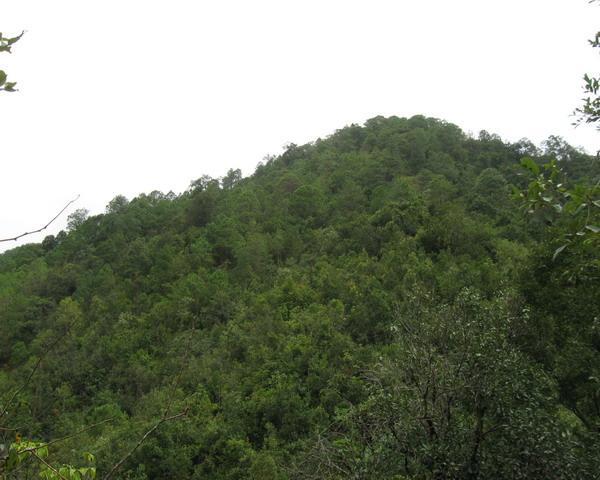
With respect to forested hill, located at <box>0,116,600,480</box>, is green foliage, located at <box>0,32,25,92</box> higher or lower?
higher

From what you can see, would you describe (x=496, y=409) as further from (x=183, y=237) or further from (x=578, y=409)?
(x=183, y=237)

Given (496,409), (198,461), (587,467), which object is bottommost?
(198,461)

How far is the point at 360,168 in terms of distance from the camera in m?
38.1

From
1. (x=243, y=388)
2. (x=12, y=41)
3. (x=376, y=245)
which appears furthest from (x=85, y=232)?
(x=12, y=41)

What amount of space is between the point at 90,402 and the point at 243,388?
8917 millimetres

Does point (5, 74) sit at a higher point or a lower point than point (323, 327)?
higher

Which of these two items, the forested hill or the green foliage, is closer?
the green foliage

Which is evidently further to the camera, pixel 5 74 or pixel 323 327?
pixel 323 327

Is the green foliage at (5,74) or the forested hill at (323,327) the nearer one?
the green foliage at (5,74)

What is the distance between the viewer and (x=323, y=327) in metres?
17.5

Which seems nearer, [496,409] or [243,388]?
[496,409]

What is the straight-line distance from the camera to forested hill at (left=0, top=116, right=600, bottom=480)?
5285mm

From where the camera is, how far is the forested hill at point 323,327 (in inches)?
208

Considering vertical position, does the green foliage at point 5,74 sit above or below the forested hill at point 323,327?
above
